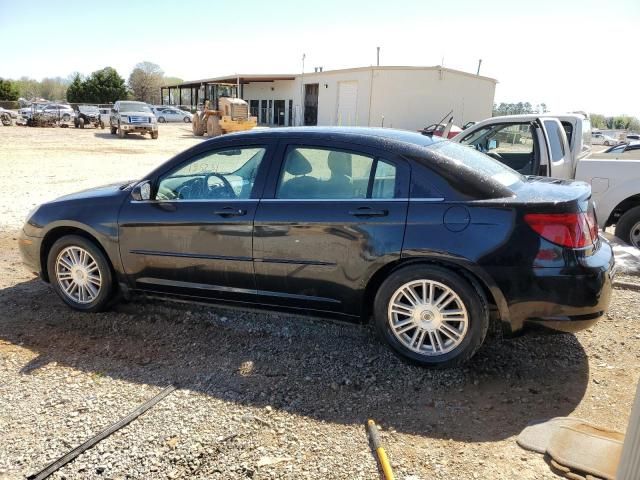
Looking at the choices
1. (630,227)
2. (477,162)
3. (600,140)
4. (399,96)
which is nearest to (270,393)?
(477,162)

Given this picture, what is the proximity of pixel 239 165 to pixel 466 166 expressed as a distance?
1.85 metres

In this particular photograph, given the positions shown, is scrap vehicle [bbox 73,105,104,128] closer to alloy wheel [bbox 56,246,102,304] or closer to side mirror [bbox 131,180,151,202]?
alloy wheel [bbox 56,246,102,304]

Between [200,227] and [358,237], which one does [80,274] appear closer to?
[200,227]

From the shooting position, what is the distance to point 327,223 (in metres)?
3.63

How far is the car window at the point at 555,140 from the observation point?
6676 millimetres

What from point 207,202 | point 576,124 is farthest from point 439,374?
point 576,124

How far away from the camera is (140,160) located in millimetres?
18703

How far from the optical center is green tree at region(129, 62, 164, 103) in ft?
247

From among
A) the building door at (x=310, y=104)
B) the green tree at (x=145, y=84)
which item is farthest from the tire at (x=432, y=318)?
the green tree at (x=145, y=84)

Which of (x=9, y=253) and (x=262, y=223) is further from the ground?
(x=262, y=223)

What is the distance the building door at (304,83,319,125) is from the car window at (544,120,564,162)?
32793 millimetres

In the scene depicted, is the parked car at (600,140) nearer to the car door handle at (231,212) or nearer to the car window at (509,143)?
the car window at (509,143)

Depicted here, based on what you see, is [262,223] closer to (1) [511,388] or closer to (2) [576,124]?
(1) [511,388]

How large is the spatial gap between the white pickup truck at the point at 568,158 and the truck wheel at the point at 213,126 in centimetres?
2380
